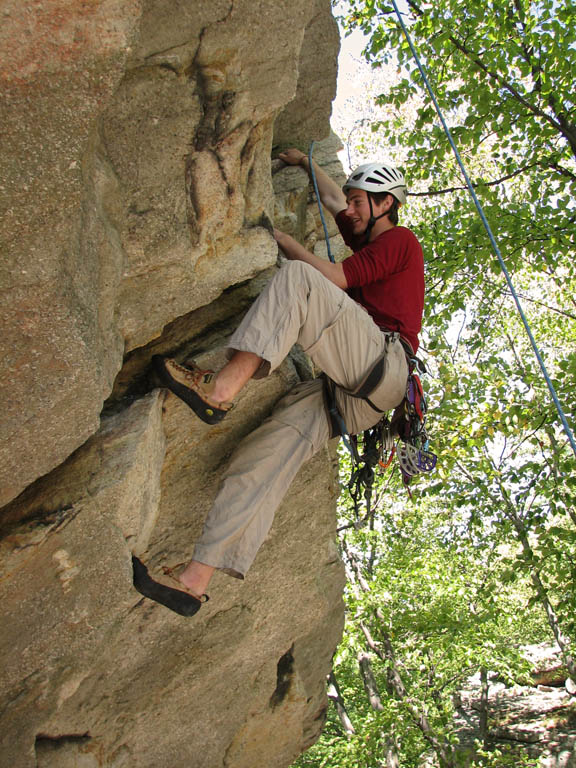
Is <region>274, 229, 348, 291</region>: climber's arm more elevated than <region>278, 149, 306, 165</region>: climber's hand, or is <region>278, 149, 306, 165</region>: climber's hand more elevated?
<region>278, 149, 306, 165</region>: climber's hand

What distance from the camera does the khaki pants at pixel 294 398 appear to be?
157 inches

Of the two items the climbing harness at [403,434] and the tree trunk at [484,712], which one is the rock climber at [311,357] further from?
the tree trunk at [484,712]

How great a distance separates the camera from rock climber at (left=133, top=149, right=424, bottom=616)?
12.9 feet

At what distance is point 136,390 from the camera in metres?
4.49

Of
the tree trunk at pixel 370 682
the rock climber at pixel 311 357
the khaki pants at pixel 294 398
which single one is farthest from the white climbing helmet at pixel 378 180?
the tree trunk at pixel 370 682

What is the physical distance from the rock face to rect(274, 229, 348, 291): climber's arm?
0.23 meters

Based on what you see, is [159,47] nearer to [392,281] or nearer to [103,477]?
[392,281]

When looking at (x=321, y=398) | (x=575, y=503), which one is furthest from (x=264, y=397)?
(x=575, y=503)

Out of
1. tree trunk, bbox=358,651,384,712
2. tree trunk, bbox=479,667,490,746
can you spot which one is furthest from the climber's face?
tree trunk, bbox=479,667,490,746

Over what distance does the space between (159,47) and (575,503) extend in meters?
6.02

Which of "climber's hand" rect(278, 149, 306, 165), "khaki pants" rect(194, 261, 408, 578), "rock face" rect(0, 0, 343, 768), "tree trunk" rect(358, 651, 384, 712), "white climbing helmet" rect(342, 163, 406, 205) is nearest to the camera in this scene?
→ "rock face" rect(0, 0, 343, 768)

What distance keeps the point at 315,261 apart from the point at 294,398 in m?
0.92

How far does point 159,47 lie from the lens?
3848 millimetres

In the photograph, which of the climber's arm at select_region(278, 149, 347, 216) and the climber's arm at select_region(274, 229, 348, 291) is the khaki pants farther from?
the climber's arm at select_region(278, 149, 347, 216)
